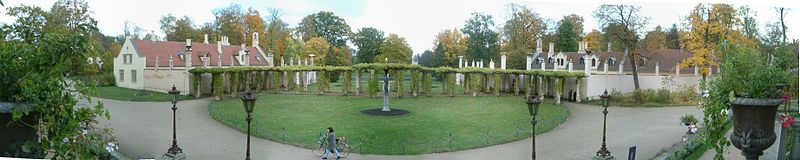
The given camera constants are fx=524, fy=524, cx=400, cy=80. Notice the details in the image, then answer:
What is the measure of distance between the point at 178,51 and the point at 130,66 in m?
0.41

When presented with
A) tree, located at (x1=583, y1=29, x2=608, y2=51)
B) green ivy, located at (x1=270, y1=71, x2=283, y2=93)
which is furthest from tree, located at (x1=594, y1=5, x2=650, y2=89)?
green ivy, located at (x1=270, y1=71, x2=283, y2=93)

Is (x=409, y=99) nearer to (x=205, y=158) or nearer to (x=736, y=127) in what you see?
(x=205, y=158)

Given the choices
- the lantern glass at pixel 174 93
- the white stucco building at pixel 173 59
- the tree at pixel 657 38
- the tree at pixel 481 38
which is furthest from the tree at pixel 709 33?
the lantern glass at pixel 174 93

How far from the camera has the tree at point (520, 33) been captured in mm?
4406

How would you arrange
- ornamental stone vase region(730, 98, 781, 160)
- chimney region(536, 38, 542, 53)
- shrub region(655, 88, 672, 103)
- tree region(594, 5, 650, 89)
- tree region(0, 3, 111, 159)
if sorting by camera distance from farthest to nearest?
shrub region(655, 88, 672, 103) → tree region(594, 5, 650, 89) → chimney region(536, 38, 542, 53) → ornamental stone vase region(730, 98, 781, 160) → tree region(0, 3, 111, 159)

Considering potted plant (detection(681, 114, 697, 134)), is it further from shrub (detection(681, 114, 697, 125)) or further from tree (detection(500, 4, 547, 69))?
A: tree (detection(500, 4, 547, 69))

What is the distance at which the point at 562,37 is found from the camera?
4.62 m

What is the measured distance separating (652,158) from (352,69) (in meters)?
2.79

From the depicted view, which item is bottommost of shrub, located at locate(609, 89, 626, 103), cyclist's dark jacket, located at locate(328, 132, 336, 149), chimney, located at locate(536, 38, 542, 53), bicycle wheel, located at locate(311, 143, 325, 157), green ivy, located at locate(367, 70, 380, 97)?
bicycle wheel, located at locate(311, 143, 325, 157)

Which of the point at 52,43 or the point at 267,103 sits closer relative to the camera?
the point at 52,43

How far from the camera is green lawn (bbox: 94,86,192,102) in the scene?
14.0 ft

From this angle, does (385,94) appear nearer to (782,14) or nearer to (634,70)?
(634,70)

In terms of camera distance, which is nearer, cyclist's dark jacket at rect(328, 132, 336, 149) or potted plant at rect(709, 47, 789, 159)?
potted plant at rect(709, 47, 789, 159)

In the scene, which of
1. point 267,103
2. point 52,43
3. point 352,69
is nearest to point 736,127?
point 352,69
